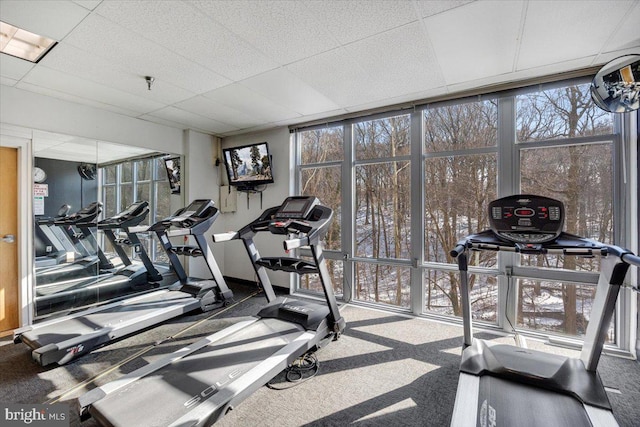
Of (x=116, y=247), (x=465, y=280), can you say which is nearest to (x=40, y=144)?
(x=116, y=247)

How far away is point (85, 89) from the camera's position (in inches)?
136

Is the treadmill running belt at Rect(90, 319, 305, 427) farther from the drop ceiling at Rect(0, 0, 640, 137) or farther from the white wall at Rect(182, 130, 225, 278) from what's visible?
the white wall at Rect(182, 130, 225, 278)

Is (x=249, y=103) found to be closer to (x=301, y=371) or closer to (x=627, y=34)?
(x=301, y=371)

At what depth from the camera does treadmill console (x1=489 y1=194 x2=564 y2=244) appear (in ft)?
7.59

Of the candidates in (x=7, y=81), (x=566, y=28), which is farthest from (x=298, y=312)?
(x=7, y=81)

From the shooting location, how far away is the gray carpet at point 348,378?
2.10m

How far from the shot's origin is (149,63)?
2842mm

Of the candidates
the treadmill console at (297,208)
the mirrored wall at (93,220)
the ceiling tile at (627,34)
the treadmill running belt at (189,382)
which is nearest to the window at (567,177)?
the ceiling tile at (627,34)

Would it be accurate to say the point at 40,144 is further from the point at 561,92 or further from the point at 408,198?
the point at 561,92

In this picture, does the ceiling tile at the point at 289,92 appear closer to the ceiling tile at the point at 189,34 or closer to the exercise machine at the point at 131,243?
the ceiling tile at the point at 189,34

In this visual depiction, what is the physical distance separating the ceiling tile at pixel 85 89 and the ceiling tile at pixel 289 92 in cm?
158

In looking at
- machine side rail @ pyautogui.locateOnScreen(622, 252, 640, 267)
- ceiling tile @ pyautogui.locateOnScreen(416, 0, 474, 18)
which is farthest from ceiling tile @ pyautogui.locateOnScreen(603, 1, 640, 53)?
machine side rail @ pyautogui.locateOnScreen(622, 252, 640, 267)

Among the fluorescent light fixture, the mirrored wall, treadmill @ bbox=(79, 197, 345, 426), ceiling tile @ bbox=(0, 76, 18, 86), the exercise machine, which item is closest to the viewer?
treadmill @ bbox=(79, 197, 345, 426)

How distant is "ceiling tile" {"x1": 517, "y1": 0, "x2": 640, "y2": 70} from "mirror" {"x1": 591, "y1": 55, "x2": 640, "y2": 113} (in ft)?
0.88
